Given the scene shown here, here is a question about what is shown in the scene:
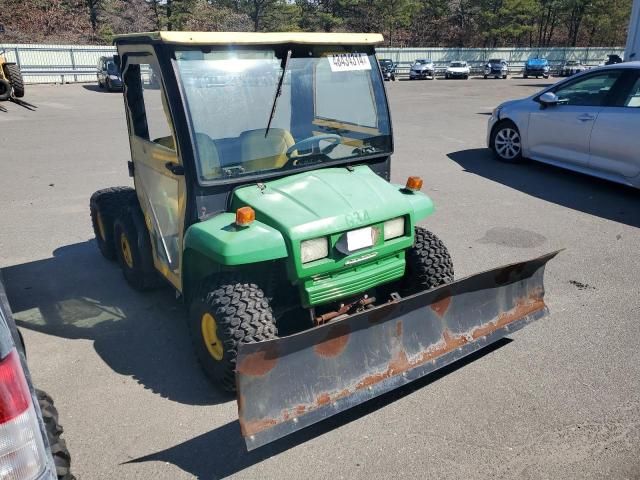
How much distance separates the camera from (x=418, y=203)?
3742mm

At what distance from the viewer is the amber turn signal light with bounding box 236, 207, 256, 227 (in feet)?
10.3

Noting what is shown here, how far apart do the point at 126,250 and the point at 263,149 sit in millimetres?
1795

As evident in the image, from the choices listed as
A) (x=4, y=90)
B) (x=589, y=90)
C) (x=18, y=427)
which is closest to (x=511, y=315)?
(x=18, y=427)

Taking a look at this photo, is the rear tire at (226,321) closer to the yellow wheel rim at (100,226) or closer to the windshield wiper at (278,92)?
the windshield wiper at (278,92)

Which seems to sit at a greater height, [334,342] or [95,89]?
[334,342]

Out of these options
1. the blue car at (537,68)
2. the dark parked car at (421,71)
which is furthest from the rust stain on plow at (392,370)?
the blue car at (537,68)

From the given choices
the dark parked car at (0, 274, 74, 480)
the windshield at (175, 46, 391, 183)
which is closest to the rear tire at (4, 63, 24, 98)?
the windshield at (175, 46, 391, 183)

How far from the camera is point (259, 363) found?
277 centimetres

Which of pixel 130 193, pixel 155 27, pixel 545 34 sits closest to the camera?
pixel 130 193

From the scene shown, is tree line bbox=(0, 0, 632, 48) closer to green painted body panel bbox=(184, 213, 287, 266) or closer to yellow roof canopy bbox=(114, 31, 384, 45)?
yellow roof canopy bbox=(114, 31, 384, 45)

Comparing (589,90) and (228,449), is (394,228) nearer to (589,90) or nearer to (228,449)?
(228,449)

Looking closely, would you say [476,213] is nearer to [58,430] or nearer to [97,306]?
[97,306]

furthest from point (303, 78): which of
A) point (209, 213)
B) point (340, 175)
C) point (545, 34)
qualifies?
point (545, 34)

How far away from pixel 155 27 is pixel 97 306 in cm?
4149
